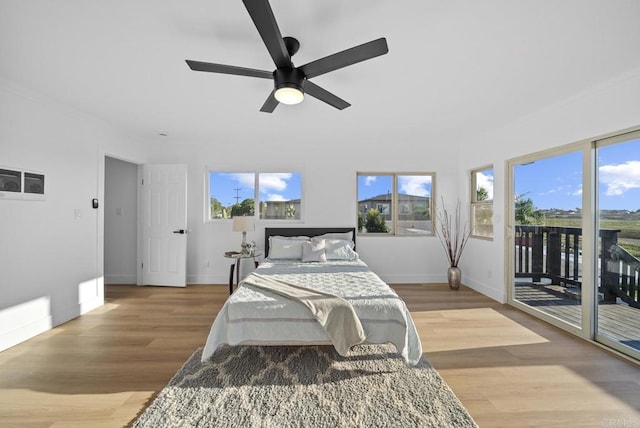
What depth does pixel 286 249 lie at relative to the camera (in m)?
4.23

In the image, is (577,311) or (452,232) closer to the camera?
(577,311)

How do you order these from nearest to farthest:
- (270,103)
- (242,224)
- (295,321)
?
(295,321)
(270,103)
(242,224)

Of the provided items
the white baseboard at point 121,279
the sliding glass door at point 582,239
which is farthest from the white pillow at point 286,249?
the sliding glass door at point 582,239

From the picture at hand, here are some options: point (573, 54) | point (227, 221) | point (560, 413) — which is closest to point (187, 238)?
point (227, 221)

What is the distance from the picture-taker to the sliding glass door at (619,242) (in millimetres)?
2486

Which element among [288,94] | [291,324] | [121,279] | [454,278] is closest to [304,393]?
[291,324]

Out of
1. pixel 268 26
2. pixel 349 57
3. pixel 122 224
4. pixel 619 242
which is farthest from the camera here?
pixel 122 224

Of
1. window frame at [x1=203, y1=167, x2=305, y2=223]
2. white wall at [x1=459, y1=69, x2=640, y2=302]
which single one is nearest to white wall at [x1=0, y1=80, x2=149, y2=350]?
window frame at [x1=203, y1=167, x2=305, y2=223]

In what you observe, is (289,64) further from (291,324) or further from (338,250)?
(338,250)

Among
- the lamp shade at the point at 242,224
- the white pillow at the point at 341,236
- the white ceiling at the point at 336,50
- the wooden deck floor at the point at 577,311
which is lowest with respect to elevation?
the wooden deck floor at the point at 577,311

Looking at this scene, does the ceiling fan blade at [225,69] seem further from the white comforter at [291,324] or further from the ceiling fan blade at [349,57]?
the white comforter at [291,324]

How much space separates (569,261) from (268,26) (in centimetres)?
390

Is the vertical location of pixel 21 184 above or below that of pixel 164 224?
above

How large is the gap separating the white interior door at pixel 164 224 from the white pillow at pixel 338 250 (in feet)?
8.12
